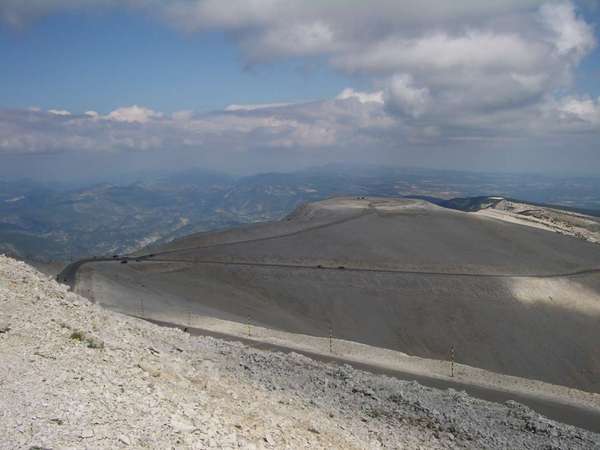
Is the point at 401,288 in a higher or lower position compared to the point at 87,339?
lower

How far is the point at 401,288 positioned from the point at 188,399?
47.6m

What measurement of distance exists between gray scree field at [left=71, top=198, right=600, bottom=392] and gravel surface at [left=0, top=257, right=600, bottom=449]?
47.8 ft

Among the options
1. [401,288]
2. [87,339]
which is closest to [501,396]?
[87,339]

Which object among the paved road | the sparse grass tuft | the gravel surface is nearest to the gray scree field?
the paved road

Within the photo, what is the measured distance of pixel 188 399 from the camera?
12445mm

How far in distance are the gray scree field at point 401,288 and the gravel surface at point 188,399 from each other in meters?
14.6

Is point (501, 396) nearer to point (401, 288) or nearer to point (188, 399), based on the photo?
point (188, 399)

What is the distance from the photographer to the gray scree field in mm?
43406

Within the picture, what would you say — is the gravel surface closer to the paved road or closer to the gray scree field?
the paved road

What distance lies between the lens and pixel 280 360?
22.0 metres

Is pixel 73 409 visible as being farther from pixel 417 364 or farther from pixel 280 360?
pixel 417 364

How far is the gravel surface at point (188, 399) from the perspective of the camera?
10023 millimetres

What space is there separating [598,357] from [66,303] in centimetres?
4551

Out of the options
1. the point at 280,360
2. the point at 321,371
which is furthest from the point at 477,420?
the point at 280,360
